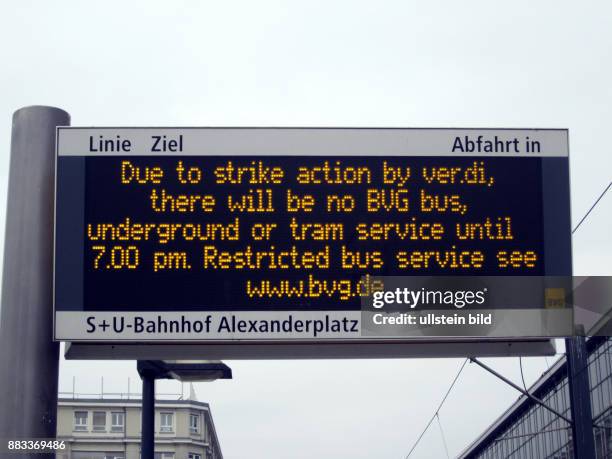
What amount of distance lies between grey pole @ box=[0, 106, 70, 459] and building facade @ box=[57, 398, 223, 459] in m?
103

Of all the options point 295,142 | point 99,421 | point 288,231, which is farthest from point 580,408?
point 99,421

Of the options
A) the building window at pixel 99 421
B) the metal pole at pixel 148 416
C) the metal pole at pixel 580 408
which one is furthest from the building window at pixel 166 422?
the metal pole at pixel 148 416

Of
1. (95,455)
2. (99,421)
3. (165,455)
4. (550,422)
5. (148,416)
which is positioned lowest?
(148,416)

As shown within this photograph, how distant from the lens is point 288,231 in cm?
1326

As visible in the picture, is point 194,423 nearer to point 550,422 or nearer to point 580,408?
point 550,422

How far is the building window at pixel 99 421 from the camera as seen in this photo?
120 meters

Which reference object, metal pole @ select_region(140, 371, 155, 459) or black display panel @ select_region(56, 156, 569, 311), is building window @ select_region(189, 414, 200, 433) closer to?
metal pole @ select_region(140, 371, 155, 459)

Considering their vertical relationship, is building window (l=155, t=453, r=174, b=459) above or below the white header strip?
above

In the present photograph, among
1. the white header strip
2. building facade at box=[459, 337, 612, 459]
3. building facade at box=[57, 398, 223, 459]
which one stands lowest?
the white header strip

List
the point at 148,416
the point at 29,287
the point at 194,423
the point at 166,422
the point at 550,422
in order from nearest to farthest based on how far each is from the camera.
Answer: the point at 29,287
the point at 148,416
the point at 550,422
the point at 166,422
the point at 194,423

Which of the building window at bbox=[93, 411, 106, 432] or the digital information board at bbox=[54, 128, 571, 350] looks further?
the building window at bbox=[93, 411, 106, 432]

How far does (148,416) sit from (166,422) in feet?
353

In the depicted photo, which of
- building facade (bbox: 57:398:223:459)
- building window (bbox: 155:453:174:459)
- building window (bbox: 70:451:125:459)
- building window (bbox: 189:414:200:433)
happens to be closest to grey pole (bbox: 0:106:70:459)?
building facade (bbox: 57:398:223:459)

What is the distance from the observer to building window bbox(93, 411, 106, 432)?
11969cm
